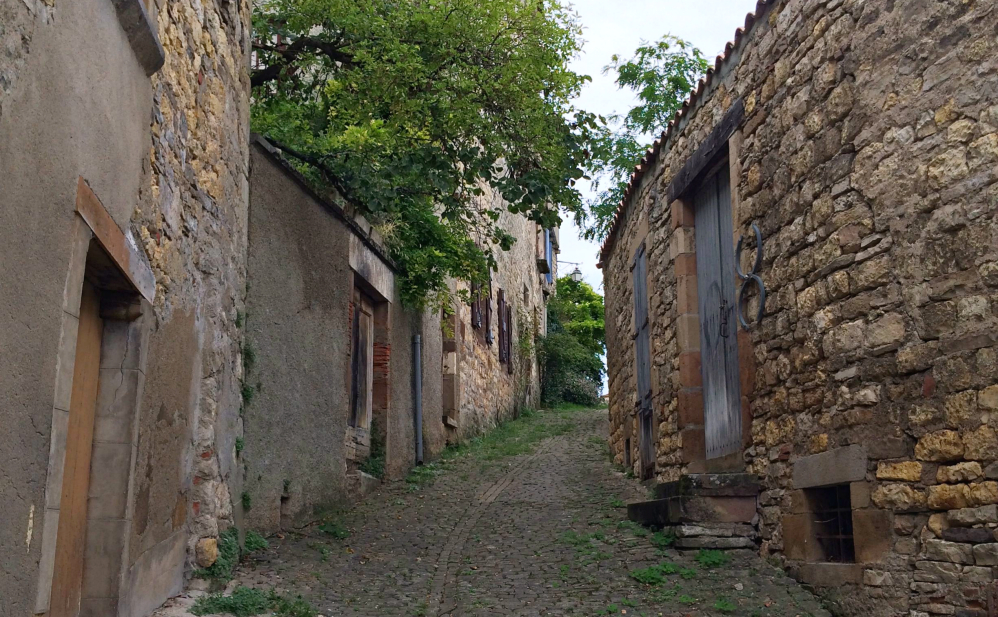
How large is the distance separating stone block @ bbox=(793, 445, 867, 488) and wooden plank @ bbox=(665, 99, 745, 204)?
8.77ft

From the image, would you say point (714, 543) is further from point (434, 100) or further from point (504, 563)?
point (434, 100)

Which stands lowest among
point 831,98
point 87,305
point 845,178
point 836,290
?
point 87,305

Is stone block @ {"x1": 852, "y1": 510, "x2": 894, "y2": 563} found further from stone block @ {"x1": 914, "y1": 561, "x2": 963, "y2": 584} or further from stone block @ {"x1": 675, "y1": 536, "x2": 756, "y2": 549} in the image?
stone block @ {"x1": 675, "y1": 536, "x2": 756, "y2": 549}

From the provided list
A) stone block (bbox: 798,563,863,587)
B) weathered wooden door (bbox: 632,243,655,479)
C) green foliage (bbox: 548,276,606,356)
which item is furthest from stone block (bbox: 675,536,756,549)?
green foliage (bbox: 548,276,606,356)

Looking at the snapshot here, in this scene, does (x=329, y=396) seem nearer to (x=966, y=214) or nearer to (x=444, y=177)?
(x=444, y=177)

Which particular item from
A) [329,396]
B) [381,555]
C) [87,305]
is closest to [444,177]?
[329,396]

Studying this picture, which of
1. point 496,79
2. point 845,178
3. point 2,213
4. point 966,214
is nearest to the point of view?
point 2,213

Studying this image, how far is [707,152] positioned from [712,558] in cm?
327

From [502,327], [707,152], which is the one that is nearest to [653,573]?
[707,152]

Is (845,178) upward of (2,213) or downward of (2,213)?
upward

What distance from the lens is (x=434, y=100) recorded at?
9.48m

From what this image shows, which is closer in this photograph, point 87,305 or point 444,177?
point 87,305

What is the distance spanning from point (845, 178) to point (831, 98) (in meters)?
0.55

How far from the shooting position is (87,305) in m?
4.56
